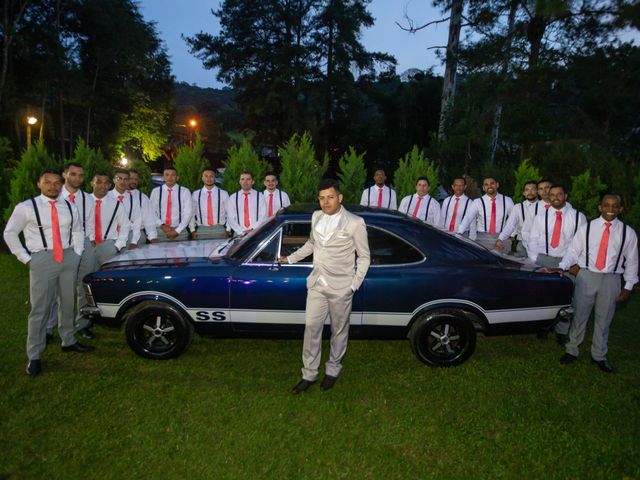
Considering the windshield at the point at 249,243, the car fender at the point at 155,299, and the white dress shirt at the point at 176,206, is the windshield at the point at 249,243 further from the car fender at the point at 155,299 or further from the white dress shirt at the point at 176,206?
the white dress shirt at the point at 176,206

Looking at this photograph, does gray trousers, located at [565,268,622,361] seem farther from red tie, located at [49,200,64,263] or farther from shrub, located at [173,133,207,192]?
A: shrub, located at [173,133,207,192]

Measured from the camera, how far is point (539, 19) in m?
17.8

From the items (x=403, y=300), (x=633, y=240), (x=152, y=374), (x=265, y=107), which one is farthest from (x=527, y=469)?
(x=265, y=107)

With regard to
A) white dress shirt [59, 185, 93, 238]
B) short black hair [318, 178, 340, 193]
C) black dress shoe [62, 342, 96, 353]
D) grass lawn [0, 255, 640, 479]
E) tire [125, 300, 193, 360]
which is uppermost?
short black hair [318, 178, 340, 193]

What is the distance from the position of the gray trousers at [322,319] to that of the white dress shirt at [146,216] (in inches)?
126

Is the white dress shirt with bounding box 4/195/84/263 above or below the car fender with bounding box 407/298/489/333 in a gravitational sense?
above

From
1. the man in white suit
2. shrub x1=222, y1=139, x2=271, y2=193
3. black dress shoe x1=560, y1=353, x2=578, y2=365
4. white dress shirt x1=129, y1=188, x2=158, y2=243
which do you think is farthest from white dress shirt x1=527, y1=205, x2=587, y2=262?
shrub x1=222, y1=139, x2=271, y2=193

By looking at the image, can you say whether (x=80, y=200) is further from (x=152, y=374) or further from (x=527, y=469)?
(x=527, y=469)

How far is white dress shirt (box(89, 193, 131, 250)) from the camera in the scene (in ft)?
18.0

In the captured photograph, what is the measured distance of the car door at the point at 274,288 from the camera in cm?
438

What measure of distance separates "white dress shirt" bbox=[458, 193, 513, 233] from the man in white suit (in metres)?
3.51

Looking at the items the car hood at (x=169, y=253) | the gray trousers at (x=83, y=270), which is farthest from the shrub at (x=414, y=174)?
the gray trousers at (x=83, y=270)

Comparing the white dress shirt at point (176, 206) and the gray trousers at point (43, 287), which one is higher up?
the white dress shirt at point (176, 206)

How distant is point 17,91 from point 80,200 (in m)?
31.4
